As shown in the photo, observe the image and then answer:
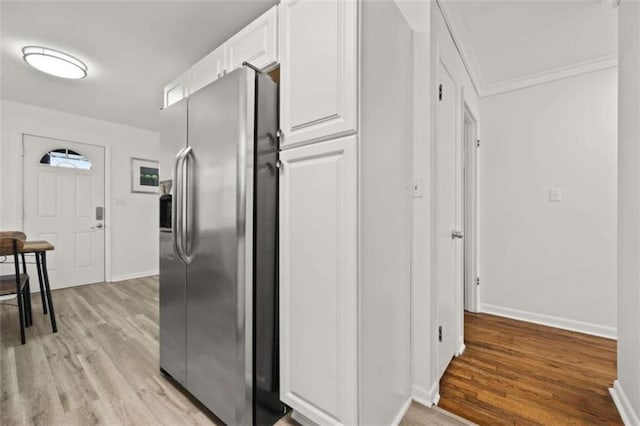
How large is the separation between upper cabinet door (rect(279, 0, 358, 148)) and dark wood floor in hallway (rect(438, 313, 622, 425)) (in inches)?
65.4

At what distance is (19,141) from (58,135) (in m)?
0.40

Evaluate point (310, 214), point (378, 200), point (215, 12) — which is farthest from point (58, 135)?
point (378, 200)

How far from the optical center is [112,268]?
14.0 feet

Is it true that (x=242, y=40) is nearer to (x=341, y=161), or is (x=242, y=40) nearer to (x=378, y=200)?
(x=341, y=161)

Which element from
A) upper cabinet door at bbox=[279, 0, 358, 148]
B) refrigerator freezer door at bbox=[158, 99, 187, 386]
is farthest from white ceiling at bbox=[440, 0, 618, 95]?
refrigerator freezer door at bbox=[158, 99, 187, 386]

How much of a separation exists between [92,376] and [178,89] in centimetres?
224

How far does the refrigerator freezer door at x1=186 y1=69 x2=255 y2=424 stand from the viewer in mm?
1271

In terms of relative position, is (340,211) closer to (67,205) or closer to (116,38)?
(116,38)

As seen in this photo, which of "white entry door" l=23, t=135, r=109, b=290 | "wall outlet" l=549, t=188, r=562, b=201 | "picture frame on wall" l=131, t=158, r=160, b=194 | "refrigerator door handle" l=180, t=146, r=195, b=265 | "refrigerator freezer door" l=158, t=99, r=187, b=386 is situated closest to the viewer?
"refrigerator door handle" l=180, t=146, r=195, b=265

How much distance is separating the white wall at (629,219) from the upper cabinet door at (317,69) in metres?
1.47

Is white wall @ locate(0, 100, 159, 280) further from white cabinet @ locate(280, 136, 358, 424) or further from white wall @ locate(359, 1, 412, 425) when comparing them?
white wall @ locate(359, 1, 412, 425)

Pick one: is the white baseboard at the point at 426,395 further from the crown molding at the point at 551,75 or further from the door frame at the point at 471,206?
the crown molding at the point at 551,75

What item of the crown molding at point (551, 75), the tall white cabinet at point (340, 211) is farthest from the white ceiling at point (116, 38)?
the crown molding at point (551, 75)

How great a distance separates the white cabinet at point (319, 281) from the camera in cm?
110
